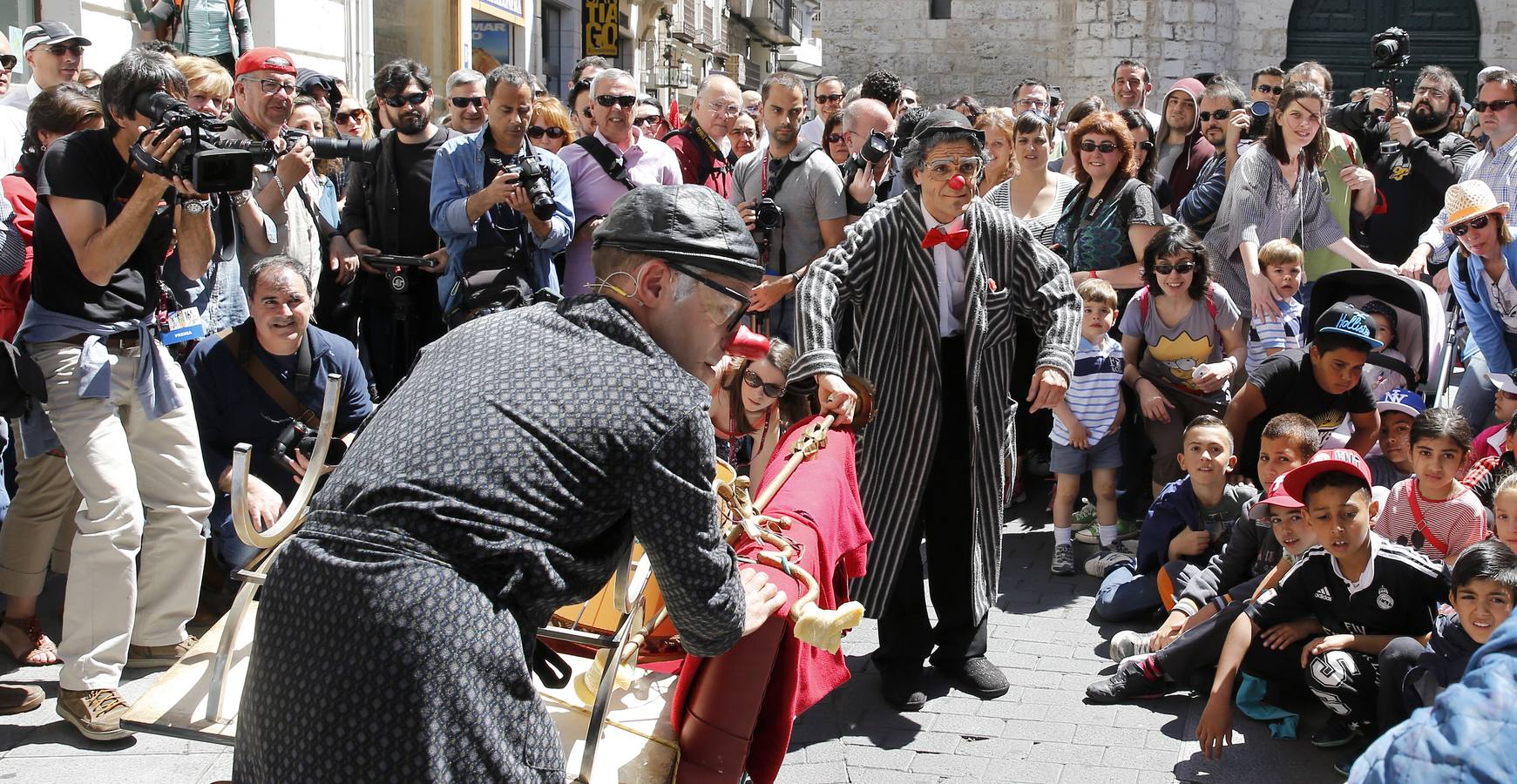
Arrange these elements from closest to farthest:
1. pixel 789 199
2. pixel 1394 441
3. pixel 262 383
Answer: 1. pixel 262 383
2. pixel 1394 441
3. pixel 789 199

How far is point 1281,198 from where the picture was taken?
293 inches

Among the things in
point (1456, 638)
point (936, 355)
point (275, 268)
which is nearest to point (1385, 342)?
point (1456, 638)

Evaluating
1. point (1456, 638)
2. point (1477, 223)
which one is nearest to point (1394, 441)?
point (1477, 223)

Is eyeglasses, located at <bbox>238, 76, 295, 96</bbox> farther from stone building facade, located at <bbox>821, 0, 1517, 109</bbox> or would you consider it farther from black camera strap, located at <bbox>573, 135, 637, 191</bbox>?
stone building facade, located at <bbox>821, 0, 1517, 109</bbox>

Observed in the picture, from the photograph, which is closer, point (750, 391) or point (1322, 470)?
point (1322, 470)

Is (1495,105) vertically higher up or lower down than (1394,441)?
higher up

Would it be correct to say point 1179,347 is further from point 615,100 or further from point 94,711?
point 94,711

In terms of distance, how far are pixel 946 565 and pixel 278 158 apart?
314cm

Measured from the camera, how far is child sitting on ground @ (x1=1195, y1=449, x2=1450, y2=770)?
4340 millimetres

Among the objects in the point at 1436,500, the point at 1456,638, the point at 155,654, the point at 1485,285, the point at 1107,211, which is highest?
the point at 1107,211

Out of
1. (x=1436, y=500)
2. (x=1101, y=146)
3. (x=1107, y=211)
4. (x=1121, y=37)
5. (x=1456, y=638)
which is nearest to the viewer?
(x=1456, y=638)

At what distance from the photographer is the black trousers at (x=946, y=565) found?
15.4 ft

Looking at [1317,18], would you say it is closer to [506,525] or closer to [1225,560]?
[1225,560]

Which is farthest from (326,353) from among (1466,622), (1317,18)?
(1317,18)
